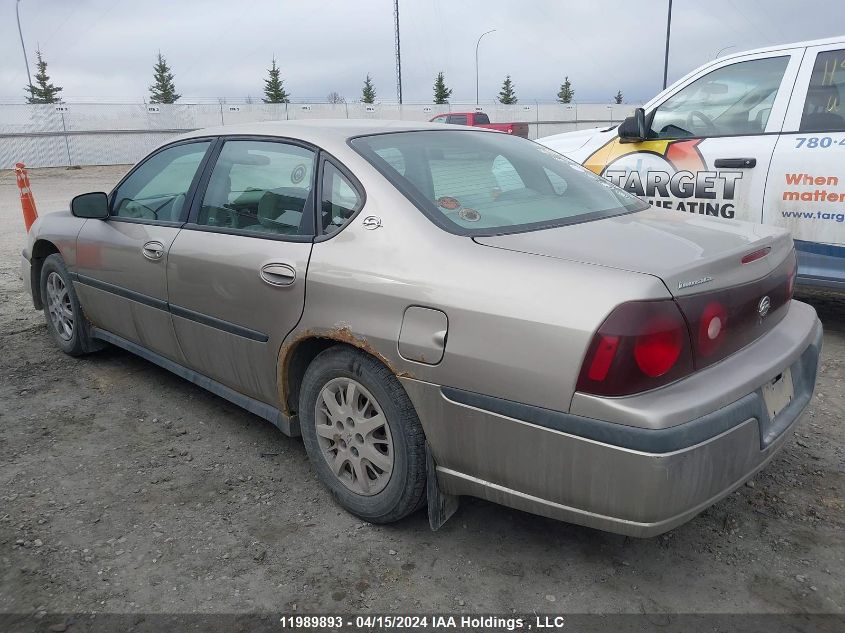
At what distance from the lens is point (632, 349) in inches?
76.9

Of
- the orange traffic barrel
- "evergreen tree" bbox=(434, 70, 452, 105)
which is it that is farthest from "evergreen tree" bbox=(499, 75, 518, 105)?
the orange traffic barrel

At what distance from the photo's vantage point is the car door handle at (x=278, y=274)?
2756mm

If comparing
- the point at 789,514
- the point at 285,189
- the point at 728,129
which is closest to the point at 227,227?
the point at 285,189

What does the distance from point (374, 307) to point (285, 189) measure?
86cm

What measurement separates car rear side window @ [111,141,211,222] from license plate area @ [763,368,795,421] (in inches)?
105

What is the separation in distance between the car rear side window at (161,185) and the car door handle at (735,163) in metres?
3.35

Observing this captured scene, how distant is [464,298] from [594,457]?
0.61 metres

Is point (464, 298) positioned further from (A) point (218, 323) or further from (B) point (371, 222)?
(A) point (218, 323)

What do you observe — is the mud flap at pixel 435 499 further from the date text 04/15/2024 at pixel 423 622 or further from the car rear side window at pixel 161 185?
the car rear side window at pixel 161 185

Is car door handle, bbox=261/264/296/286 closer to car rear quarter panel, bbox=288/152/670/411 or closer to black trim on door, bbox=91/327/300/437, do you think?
car rear quarter panel, bbox=288/152/670/411

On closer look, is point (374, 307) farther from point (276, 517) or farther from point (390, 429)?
point (276, 517)

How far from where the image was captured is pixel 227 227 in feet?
10.4

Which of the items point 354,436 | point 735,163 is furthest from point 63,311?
point 735,163

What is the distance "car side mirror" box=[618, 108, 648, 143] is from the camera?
5.15 meters
